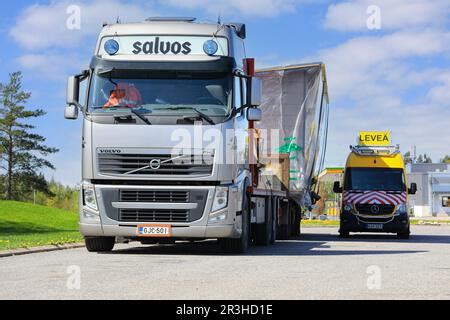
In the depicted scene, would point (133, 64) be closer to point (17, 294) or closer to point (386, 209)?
point (17, 294)

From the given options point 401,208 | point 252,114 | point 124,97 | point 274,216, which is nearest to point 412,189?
point 401,208

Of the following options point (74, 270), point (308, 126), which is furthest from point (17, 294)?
point (308, 126)

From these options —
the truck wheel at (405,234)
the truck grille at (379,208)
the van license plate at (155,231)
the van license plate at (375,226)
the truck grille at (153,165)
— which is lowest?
the truck wheel at (405,234)

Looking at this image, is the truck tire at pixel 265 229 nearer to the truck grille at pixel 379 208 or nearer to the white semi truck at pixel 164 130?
the white semi truck at pixel 164 130

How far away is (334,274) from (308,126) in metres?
11.5

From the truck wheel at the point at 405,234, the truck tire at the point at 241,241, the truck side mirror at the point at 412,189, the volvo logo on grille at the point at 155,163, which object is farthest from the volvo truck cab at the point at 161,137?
the truck side mirror at the point at 412,189

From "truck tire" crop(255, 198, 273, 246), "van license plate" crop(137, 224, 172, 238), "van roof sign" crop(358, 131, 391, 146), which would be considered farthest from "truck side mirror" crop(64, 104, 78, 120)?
"van roof sign" crop(358, 131, 391, 146)

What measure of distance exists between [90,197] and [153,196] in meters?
1.11

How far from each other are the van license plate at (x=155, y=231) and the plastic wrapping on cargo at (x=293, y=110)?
20.0 feet

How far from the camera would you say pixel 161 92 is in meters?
15.0

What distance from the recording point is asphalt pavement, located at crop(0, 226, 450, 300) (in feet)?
29.9

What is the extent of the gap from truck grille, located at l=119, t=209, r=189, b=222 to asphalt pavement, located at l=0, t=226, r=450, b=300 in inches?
25.6

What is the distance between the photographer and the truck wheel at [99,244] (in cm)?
1645

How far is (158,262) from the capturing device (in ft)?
45.1
